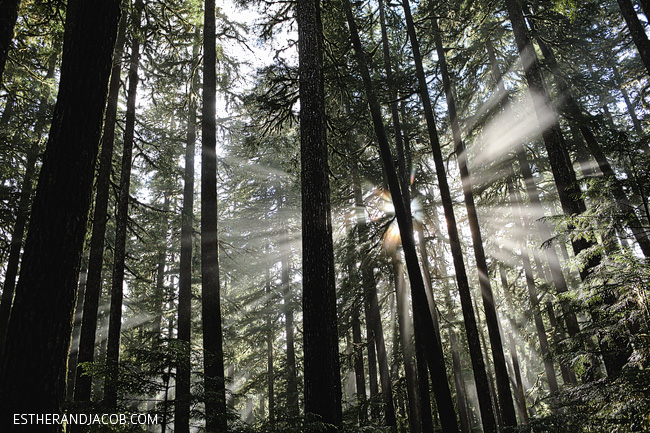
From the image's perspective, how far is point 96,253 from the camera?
9.90m

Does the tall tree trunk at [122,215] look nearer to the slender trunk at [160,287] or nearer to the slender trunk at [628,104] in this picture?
the slender trunk at [160,287]

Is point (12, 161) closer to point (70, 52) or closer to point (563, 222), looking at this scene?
point (70, 52)

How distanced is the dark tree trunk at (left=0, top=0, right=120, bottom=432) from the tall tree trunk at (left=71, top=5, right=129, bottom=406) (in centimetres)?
610

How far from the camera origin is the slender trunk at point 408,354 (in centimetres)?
1192

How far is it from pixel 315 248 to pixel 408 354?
27.0 ft

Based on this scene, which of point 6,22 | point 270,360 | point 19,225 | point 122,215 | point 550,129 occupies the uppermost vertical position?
point 19,225

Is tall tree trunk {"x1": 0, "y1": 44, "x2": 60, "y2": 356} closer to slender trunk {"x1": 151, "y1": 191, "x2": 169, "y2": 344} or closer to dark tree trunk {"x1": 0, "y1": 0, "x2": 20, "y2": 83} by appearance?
slender trunk {"x1": 151, "y1": 191, "x2": 169, "y2": 344}

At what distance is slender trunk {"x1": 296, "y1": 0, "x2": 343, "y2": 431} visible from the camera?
5.32 meters

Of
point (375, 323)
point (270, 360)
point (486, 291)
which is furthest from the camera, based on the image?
point (270, 360)

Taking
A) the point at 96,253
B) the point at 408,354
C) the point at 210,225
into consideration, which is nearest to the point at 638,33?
the point at 408,354

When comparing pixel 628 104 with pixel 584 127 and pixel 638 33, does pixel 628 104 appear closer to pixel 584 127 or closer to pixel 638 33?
pixel 584 127

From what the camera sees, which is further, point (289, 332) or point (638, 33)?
point (289, 332)

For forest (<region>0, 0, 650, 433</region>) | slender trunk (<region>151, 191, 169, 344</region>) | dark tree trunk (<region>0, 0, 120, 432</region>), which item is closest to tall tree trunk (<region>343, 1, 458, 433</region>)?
forest (<region>0, 0, 650, 433</region>)

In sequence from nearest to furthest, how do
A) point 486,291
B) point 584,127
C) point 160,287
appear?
point 486,291 < point 584,127 < point 160,287
